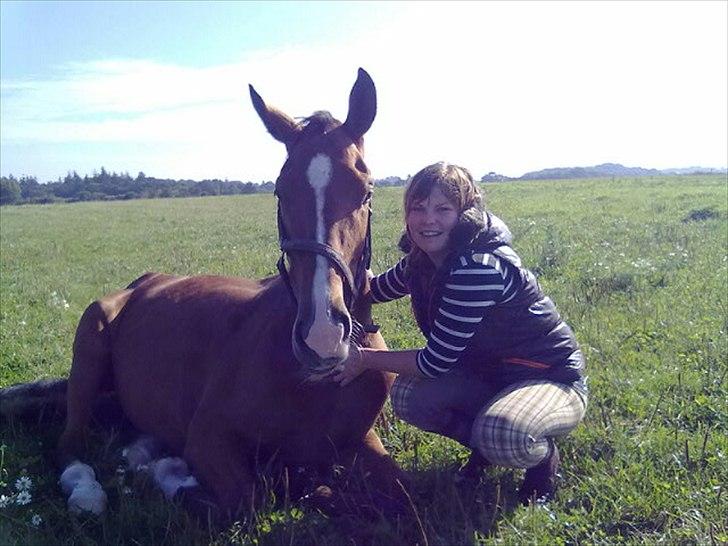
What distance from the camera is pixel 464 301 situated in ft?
11.9

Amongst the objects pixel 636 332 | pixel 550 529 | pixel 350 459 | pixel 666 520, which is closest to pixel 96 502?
pixel 350 459

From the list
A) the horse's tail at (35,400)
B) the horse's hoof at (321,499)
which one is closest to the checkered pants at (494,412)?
the horse's hoof at (321,499)

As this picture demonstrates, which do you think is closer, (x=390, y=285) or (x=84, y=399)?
(x=390, y=285)

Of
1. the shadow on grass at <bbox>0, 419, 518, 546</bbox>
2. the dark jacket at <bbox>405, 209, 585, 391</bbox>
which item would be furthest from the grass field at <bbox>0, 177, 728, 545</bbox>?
the dark jacket at <bbox>405, 209, 585, 391</bbox>

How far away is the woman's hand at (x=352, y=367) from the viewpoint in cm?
383

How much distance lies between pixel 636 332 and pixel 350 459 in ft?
11.5

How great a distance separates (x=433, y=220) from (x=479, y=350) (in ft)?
2.66

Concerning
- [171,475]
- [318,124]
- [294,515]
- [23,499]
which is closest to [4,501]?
[23,499]

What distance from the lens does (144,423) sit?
5.14 meters

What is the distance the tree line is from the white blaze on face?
208 ft

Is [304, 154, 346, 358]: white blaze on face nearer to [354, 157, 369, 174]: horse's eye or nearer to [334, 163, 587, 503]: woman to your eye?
[354, 157, 369, 174]: horse's eye

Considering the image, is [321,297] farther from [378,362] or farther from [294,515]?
[294,515]

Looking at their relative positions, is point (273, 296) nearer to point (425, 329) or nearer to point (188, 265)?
point (425, 329)

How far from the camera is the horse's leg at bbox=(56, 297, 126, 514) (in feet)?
13.2
